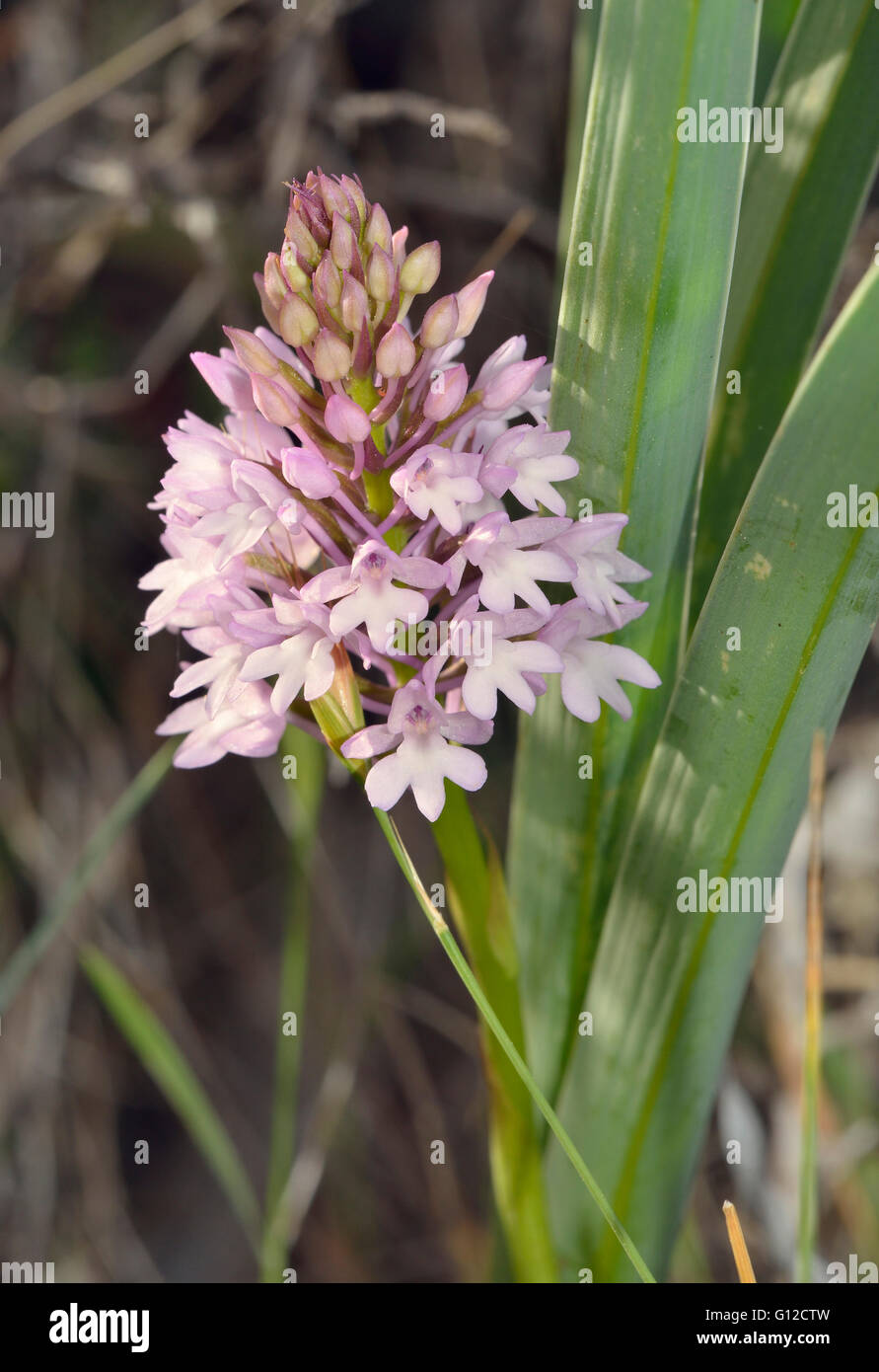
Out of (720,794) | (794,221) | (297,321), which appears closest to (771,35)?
(794,221)

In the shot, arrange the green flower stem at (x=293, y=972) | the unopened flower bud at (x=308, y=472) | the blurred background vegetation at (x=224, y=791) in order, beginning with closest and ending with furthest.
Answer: the unopened flower bud at (x=308, y=472), the green flower stem at (x=293, y=972), the blurred background vegetation at (x=224, y=791)

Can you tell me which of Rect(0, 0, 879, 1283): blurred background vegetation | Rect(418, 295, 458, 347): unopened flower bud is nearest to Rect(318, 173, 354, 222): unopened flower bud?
Rect(418, 295, 458, 347): unopened flower bud

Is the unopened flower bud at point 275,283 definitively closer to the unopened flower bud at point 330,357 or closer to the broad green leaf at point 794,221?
the unopened flower bud at point 330,357

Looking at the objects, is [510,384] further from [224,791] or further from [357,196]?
[224,791]

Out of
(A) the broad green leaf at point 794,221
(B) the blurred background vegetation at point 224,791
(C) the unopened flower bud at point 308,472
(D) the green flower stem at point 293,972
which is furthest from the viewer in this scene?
(B) the blurred background vegetation at point 224,791

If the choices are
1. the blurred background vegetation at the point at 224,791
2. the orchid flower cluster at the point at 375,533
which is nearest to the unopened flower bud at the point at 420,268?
the orchid flower cluster at the point at 375,533

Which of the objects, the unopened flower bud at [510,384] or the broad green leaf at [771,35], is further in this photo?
the broad green leaf at [771,35]
